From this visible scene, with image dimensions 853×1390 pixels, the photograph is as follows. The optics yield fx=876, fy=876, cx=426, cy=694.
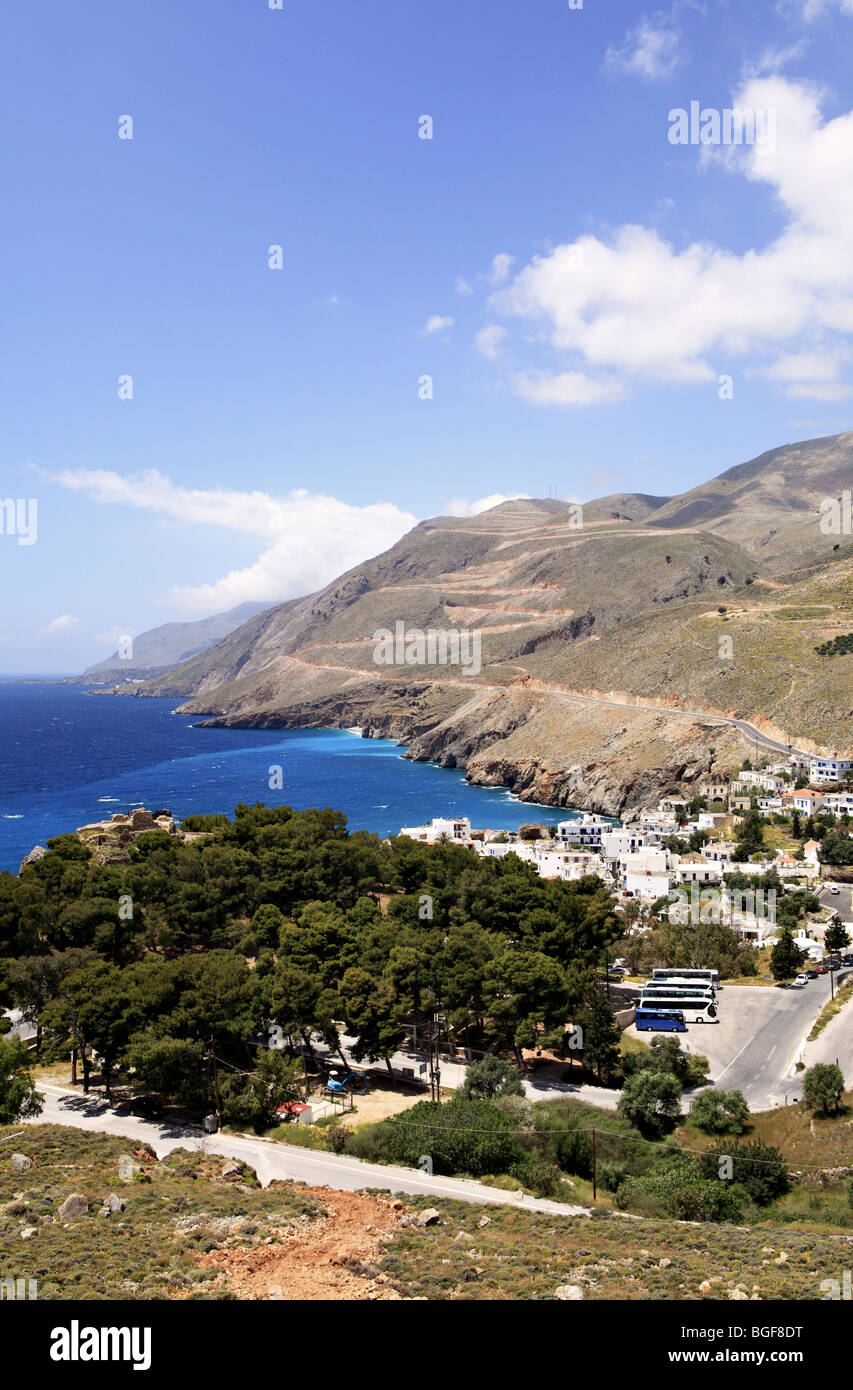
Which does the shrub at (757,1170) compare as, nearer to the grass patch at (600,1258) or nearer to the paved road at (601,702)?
the grass patch at (600,1258)

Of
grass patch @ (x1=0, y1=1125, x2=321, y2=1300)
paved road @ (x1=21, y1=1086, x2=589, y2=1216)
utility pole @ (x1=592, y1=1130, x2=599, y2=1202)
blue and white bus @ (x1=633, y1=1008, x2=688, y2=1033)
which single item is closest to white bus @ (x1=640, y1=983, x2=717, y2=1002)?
blue and white bus @ (x1=633, y1=1008, x2=688, y2=1033)

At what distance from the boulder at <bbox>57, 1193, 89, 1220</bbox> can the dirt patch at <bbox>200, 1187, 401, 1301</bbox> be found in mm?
3879

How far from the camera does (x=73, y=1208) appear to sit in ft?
52.5

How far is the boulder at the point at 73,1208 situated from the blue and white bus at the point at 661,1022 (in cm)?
2297

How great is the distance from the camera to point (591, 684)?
4808 inches

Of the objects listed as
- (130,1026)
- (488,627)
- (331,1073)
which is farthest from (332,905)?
(488,627)

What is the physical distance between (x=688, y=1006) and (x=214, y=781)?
3341 inches

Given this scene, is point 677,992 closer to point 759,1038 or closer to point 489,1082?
point 759,1038

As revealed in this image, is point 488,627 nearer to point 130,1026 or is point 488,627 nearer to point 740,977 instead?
point 740,977

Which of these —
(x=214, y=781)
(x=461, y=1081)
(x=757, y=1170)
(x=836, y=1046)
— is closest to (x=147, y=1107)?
(x=461, y=1081)

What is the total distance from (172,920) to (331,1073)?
1336cm

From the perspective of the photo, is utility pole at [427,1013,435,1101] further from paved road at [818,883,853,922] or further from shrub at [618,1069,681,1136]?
paved road at [818,883,853,922]

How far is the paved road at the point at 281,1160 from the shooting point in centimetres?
1922

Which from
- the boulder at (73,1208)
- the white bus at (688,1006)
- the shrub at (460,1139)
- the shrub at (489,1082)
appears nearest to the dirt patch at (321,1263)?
the boulder at (73,1208)
